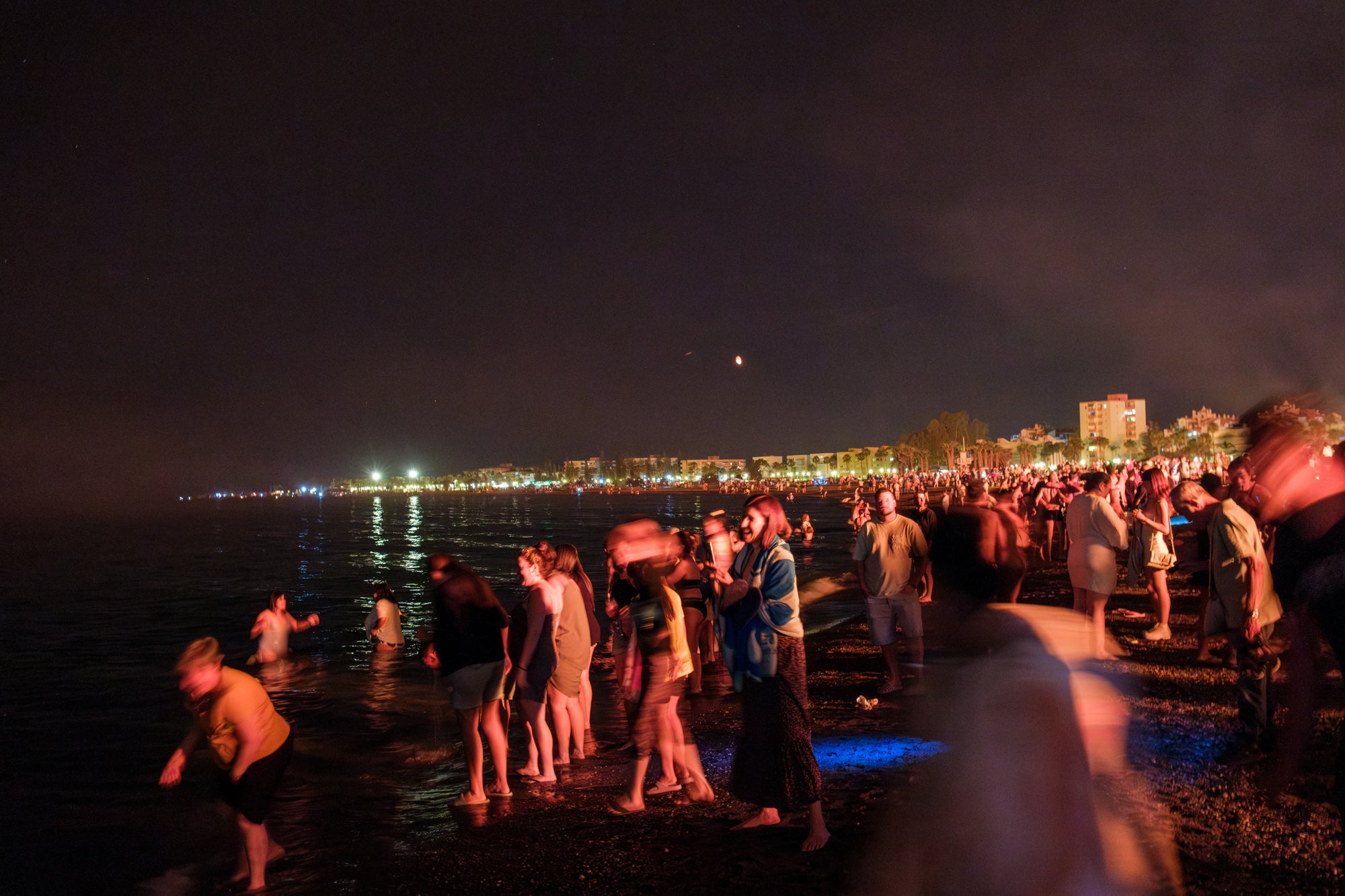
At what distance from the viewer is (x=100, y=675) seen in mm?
13539

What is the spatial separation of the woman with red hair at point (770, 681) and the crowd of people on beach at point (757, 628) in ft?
0.03

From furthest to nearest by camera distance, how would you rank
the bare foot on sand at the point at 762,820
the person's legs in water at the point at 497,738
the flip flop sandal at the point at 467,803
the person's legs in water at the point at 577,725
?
the person's legs in water at the point at 577,725
the flip flop sandal at the point at 467,803
the person's legs in water at the point at 497,738
the bare foot on sand at the point at 762,820

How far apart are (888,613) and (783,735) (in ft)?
11.0

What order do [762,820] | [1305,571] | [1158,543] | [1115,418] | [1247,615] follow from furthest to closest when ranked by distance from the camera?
[1115,418]
[1158,543]
[1247,615]
[762,820]
[1305,571]

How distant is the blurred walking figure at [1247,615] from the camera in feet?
16.2

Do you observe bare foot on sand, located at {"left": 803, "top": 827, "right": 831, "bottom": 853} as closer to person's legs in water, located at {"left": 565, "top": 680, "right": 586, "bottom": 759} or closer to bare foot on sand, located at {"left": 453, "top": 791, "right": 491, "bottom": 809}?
bare foot on sand, located at {"left": 453, "top": 791, "right": 491, "bottom": 809}

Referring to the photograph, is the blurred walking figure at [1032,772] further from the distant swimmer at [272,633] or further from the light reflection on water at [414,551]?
the light reflection on water at [414,551]

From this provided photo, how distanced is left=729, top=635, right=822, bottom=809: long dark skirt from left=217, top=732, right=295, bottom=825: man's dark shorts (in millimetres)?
2642

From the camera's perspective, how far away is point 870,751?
619 cm

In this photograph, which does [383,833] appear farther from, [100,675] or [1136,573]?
Result: [100,675]

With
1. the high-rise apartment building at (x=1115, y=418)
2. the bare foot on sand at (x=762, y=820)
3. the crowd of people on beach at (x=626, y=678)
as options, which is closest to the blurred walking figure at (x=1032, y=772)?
the bare foot on sand at (x=762, y=820)

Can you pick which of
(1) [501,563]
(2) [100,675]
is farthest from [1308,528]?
(1) [501,563]

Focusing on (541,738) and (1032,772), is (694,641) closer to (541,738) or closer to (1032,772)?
(541,738)

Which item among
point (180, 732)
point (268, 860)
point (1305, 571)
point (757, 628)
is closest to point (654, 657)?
point (757, 628)
